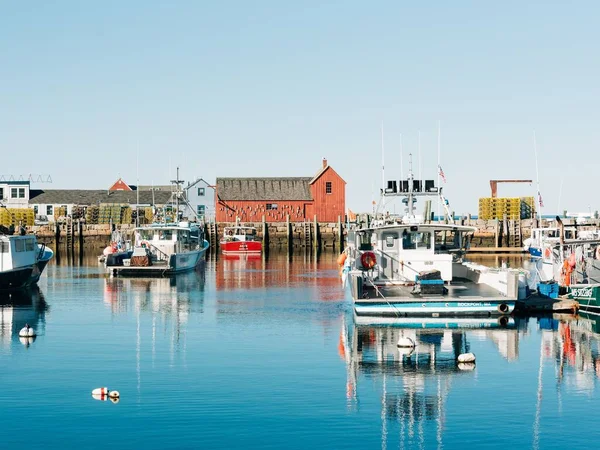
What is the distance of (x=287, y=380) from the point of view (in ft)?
74.8

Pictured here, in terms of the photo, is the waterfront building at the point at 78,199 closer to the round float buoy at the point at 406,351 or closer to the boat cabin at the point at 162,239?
the boat cabin at the point at 162,239

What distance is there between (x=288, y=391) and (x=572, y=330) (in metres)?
14.1

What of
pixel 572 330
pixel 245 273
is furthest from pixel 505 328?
pixel 245 273

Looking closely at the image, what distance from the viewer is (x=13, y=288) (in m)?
46.2

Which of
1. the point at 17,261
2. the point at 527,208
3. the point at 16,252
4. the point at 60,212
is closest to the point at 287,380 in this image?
the point at 16,252

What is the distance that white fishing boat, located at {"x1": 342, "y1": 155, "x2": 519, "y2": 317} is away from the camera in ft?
103

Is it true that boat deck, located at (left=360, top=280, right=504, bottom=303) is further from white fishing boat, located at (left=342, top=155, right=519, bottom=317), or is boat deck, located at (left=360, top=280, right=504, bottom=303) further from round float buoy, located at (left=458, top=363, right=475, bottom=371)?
round float buoy, located at (left=458, top=363, right=475, bottom=371)

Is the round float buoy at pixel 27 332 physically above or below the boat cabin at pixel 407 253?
below

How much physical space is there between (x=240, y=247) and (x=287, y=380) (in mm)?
66197

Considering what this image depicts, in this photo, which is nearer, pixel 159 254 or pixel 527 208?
pixel 159 254

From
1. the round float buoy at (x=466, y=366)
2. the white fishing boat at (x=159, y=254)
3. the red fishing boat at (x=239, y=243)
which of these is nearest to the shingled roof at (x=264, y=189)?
the red fishing boat at (x=239, y=243)

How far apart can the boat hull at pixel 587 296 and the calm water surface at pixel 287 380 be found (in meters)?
0.58

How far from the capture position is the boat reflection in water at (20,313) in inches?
1197

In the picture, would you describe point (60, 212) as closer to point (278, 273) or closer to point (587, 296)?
point (278, 273)
